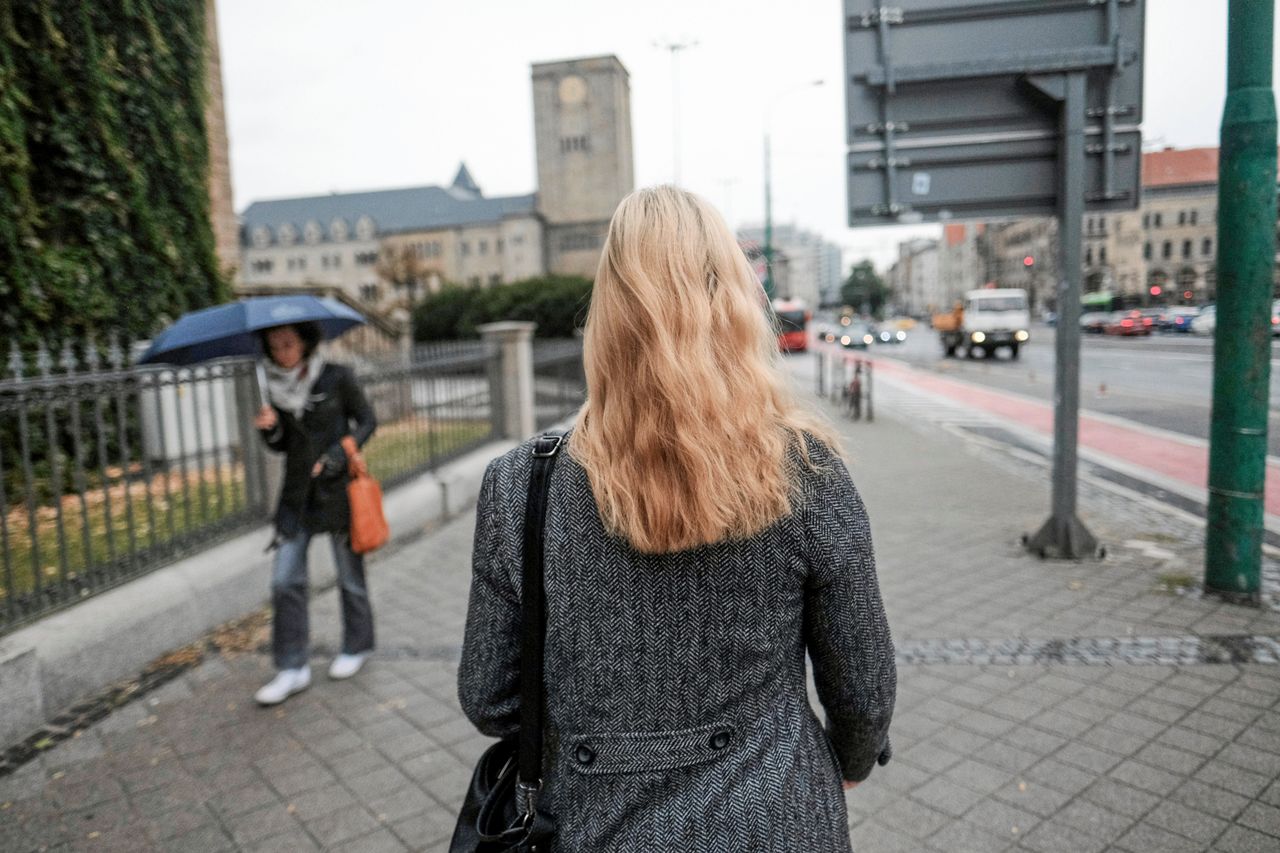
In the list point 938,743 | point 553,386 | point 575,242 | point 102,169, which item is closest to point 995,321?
→ point 553,386

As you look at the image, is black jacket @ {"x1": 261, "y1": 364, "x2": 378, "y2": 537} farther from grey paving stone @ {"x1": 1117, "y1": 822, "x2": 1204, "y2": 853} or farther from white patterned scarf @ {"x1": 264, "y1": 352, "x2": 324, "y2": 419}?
grey paving stone @ {"x1": 1117, "y1": 822, "x2": 1204, "y2": 853}

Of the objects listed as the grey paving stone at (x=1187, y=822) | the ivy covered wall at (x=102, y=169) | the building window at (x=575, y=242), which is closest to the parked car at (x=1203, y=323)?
the ivy covered wall at (x=102, y=169)

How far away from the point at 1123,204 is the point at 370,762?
6.12 meters

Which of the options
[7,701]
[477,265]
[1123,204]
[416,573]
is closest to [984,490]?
[1123,204]

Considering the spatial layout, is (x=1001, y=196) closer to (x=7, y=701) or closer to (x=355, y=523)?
(x=355, y=523)

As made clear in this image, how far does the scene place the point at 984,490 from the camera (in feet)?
29.7

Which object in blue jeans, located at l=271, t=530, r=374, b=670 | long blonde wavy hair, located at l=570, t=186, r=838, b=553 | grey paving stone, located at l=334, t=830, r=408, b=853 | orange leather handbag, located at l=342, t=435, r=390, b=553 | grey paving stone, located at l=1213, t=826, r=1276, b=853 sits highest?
long blonde wavy hair, located at l=570, t=186, r=838, b=553

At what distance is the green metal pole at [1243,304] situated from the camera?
190 inches

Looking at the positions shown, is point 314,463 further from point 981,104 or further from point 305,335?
point 981,104

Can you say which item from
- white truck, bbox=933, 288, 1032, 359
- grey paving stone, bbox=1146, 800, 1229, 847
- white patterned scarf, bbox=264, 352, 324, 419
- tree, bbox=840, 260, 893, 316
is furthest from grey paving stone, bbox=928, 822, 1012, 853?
tree, bbox=840, 260, 893, 316

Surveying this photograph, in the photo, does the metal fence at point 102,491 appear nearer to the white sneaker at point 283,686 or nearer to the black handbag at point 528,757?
the white sneaker at point 283,686

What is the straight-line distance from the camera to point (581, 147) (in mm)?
80688

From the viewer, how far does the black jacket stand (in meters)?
4.46

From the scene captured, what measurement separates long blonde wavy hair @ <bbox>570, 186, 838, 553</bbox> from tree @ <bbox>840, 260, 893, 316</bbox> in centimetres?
15676
